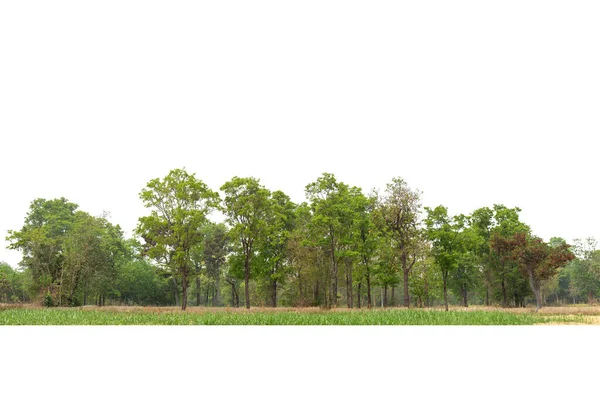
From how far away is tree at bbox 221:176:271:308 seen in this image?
157 feet

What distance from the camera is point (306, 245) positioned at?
48.1 m

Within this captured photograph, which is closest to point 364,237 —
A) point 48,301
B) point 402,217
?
point 402,217

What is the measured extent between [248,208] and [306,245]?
8.27m

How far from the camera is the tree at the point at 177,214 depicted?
145ft

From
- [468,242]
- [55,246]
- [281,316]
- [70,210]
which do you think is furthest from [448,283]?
[70,210]

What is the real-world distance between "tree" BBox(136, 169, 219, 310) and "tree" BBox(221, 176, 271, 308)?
2.23 m

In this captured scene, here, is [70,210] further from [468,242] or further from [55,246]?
[468,242]

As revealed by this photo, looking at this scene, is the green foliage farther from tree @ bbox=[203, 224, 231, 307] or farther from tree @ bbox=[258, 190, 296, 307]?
tree @ bbox=[203, 224, 231, 307]

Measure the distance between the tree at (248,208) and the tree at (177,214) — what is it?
87.7 inches

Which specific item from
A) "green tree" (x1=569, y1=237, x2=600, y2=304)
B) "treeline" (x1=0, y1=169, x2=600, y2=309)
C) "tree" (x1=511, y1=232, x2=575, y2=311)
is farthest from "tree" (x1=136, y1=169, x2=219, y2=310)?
"green tree" (x1=569, y1=237, x2=600, y2=304)

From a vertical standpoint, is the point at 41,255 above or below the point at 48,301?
above

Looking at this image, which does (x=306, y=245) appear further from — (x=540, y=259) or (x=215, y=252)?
(x=215, y=252)

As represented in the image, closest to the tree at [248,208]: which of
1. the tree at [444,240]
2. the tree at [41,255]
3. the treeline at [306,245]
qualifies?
the treeline at [306,245]

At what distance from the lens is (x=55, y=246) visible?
182 feet
